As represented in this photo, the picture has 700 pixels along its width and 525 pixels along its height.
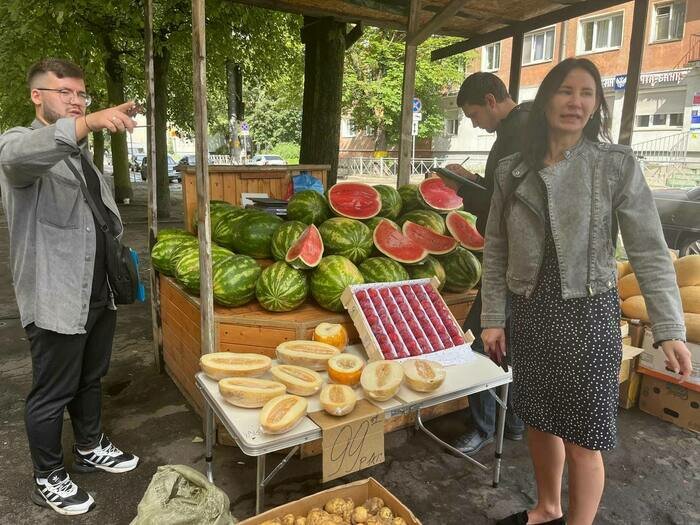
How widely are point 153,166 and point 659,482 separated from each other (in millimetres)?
4212

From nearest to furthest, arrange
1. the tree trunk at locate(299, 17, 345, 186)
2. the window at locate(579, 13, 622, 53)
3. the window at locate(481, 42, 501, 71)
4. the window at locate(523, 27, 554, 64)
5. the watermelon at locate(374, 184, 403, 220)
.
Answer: the watermelon at locate(374, 184, 403, 220)
the tree trunk at locate(299, 17, 345, 186)
the window at locate(579, 13, 622, 53)
the window at locate(523, 27, 554, 64)
the window at locate(481, 42, 501, 71)

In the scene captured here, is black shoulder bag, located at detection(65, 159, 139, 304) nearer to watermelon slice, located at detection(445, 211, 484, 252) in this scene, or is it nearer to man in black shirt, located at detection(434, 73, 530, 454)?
man in black shirt, located at detection(434, 73, 530, 454)

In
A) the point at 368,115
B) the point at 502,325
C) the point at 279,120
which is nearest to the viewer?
the point at 502,325

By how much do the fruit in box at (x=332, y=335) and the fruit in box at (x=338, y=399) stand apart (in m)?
0.54

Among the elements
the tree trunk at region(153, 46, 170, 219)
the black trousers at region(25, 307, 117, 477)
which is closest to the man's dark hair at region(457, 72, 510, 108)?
the black trousers at region(25, 307, 117, 477)

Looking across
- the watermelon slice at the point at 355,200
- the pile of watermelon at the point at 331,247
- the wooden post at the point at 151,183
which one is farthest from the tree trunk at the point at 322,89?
the wooden post at the point at 151,183

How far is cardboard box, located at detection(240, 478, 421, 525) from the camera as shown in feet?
6.77

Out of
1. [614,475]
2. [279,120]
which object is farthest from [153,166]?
[279,120]

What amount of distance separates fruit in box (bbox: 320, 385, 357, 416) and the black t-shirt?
1.35 m

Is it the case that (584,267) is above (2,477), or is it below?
above

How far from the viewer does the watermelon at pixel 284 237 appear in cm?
350

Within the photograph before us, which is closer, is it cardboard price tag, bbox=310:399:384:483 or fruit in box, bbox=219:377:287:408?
cardboard price tag, bbox=310:399:384:483

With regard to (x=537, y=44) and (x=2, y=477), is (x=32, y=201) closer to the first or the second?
(x=2, y=477)

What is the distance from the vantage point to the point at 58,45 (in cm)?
880
